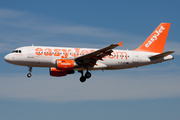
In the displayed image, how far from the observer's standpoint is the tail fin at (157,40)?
48062 millimetres

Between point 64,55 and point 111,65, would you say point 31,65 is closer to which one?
point 64,55

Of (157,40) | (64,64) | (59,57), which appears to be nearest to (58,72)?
(59,57)

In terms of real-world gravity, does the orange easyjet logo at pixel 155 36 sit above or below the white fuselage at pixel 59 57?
above

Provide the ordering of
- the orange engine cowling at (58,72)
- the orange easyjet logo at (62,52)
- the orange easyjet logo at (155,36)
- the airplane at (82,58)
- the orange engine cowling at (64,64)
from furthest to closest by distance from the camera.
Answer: the orange easyjet logo at (155,36) < the orange engine cowling at (58,72) < the orange easyjet logo at (62,52) < the airplane at (82,58) < the orange engine cowling at (64,64)

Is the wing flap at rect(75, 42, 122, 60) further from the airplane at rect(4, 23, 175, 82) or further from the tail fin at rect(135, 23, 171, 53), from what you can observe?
the tail fin at rect(135, 23, 171, 53)

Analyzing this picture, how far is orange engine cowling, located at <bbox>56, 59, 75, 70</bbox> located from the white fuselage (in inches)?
41.1

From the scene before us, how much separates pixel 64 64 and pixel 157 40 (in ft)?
52.8

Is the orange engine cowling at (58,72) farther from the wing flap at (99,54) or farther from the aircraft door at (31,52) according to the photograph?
the wing flap at (99,54)

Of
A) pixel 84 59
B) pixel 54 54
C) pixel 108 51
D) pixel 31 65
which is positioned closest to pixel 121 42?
pixel 108 51

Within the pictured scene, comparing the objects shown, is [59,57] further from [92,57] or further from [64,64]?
[92,57]

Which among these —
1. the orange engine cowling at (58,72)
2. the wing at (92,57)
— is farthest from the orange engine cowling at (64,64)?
the orange engine cowling at (58,72)

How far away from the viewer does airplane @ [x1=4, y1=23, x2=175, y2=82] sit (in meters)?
Answer: 41.6

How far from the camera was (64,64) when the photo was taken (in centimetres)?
4112

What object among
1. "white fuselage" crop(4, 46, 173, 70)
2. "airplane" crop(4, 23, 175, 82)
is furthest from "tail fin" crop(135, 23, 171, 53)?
"white fuselage" crop(4, 46, 173, 70)
